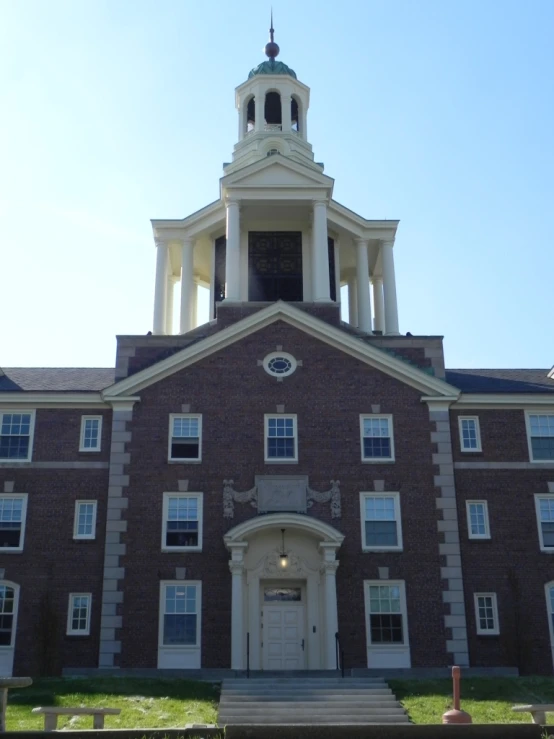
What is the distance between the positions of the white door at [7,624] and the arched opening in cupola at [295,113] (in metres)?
26.6

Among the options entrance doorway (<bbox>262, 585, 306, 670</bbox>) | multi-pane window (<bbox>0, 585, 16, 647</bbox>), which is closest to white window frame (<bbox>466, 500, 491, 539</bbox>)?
entrance doorway (<bbox>262, 585, 306, 670</bbox>)

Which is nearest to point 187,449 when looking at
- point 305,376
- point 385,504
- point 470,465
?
point 305,376

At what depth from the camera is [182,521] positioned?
31141mm

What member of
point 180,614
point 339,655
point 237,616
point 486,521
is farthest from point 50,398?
point 486,521

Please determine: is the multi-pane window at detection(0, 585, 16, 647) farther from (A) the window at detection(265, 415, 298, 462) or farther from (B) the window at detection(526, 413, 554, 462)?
(B) the window at detection(526, 413, 554, 462)

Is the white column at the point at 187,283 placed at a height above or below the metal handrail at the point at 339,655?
above

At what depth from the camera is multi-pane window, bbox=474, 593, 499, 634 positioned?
30.5 metres

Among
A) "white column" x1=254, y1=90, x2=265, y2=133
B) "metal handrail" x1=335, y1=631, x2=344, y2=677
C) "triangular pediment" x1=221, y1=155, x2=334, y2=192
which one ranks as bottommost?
"metal handrail" x1=335, y1=631, x2=344, y2=677

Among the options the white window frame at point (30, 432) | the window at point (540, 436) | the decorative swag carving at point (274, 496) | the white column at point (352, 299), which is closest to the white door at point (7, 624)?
the white window frame at point (30, 432)

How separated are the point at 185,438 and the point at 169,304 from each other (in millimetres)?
12640

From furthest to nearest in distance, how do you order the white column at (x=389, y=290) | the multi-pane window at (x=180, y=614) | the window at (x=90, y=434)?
the white column at (x=389, y=290), the window at (x=90, y=434), the multi-pane window at (x=180, y=614)

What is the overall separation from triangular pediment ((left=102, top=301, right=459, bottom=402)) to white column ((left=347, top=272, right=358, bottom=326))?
32.1 ft

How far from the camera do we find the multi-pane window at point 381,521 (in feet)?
102

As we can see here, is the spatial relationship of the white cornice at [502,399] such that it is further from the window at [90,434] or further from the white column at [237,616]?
the window at [90,434]
